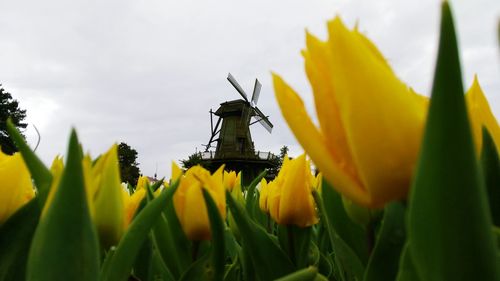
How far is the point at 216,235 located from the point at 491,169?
0.43 m

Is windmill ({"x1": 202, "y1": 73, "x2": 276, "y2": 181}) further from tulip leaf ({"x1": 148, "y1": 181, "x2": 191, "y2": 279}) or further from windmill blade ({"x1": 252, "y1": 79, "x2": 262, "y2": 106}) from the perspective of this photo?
tulip leaf ({"x1": 148, "y1": 181, "x2": 191, "y2": 279})

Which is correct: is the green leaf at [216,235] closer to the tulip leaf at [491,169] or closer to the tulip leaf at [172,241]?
the tulip leaf at [172,241]

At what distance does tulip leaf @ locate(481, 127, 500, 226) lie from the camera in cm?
58

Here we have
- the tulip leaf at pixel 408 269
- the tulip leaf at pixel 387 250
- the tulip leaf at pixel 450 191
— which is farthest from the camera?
the tulip leaf at pixel 387 250

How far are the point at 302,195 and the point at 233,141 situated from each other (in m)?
27.7

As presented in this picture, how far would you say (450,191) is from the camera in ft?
1.08

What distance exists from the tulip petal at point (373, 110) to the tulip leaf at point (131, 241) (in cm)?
34

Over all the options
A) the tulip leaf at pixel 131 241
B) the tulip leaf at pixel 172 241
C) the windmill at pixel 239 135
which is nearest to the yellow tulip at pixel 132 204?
the tulip leaf at pixel 172 241

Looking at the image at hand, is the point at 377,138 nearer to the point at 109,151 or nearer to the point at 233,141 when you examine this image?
the point at 109,151

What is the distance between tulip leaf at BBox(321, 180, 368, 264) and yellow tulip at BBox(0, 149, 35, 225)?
55 centimetres

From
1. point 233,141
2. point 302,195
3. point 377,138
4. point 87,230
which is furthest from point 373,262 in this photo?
point 233,141

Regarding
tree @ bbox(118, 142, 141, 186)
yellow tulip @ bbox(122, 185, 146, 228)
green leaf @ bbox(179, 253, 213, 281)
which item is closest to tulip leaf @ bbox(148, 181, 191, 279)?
yellow tulip @ bbox(122, 185, 146, 228)

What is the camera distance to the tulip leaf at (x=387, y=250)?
546 millimetres

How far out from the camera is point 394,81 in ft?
1.38
